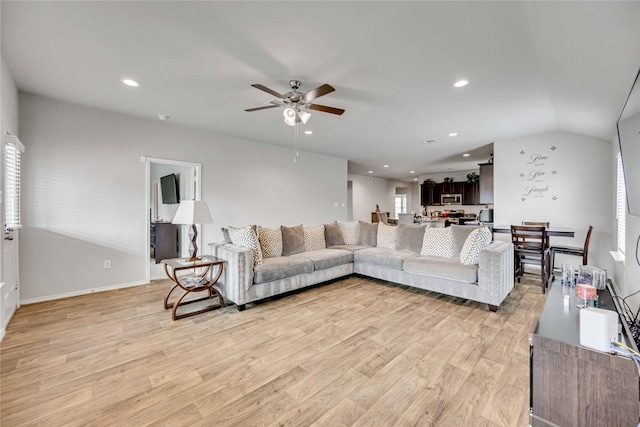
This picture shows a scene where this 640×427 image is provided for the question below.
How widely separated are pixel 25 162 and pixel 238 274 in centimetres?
304

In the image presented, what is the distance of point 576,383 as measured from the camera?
126 centimetres

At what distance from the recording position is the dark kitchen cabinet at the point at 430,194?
1021cm

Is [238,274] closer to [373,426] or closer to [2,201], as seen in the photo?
[373,426]

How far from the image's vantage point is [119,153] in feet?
13.0

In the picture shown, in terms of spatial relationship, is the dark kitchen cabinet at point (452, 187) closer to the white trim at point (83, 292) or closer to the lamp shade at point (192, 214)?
the lamp shade at point (192, 214)

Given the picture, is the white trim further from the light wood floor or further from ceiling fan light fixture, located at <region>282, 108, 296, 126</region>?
ceiling fan light fixture, located at <region>282, 108, 296, 126</region>

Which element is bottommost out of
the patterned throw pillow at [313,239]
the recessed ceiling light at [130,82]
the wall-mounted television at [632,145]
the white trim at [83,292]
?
the white trim at [83,292]

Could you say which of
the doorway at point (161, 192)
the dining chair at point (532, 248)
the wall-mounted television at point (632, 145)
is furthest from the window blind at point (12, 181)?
the dining chair at point (532, 248)

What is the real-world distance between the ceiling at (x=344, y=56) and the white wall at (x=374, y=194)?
6.90 m

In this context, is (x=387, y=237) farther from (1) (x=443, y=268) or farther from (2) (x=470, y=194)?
(2) (x=470, y=194)

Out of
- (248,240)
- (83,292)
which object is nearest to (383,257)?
(248,240)

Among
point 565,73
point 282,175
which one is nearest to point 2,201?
point 282,175

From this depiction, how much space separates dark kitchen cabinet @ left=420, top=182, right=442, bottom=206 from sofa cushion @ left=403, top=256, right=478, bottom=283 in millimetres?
7173

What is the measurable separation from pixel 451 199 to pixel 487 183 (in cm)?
375
